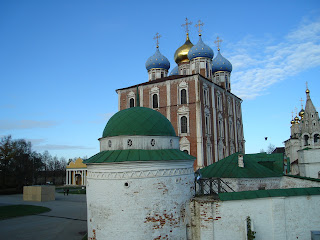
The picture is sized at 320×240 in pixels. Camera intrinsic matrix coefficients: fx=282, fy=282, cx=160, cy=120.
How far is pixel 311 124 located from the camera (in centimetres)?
2558

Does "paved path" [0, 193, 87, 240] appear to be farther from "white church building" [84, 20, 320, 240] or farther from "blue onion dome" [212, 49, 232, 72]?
"blue onion dome" [212, 49, 232, 72]

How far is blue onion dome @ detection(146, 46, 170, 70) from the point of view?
34.0m

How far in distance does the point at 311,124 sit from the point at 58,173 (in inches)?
2178

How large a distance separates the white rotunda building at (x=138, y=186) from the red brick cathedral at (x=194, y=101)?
11.8 meters

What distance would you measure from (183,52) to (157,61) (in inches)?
136

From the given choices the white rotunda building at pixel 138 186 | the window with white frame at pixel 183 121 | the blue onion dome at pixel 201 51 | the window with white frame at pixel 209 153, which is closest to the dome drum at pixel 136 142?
the white rotunda building at pixel 138 186

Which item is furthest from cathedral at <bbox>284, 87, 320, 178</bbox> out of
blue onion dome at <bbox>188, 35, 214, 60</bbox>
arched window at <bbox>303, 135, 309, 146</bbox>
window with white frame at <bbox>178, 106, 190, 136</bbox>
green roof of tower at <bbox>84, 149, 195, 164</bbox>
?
green roof of tower at <bbox>84, 149, 195, 164</bbox>

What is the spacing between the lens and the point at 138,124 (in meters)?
11.6

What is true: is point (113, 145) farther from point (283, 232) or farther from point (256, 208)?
point (283, 232)

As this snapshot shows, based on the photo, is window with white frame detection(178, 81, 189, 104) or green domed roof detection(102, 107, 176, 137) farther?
window with white frame detection(178, 81, 189, 104)

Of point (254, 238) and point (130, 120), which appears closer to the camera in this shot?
point (254, 238)

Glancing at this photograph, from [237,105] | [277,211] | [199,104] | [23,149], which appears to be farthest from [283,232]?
[23,149]

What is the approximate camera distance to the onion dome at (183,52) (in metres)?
34.5

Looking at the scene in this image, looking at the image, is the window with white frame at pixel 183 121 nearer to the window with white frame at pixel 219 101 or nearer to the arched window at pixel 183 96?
the arched window at pixel 183 96
